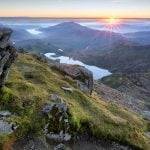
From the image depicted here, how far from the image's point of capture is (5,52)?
126ft

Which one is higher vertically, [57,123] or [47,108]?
[47,108]

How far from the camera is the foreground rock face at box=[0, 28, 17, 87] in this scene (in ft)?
122

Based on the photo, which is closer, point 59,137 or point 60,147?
point 60,147

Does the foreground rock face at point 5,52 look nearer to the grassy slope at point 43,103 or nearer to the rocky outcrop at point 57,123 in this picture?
the grassy slope at point 43,103

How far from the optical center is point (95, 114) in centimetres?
4703

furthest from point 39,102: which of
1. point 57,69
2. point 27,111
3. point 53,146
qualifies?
point 57,69

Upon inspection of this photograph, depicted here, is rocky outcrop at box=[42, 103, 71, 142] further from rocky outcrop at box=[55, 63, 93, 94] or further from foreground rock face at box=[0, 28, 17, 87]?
rocky outcrop at box=[55, 63, 93, 94]

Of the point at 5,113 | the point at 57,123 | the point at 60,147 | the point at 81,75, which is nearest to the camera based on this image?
the point at 5,113

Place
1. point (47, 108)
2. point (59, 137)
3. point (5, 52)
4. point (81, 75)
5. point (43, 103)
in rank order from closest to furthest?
point (59, 137), point (5, 52), point (47, 108), point (43, 103), point (81, 75)

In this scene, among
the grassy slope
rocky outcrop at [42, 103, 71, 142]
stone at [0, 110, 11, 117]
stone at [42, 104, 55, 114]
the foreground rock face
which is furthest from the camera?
stone at [42, 104, 55, 114]

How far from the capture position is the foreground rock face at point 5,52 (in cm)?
3731

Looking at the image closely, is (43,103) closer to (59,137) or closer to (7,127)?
(59,137)

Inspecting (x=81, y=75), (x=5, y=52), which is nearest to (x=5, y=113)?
(x=5, y=52)

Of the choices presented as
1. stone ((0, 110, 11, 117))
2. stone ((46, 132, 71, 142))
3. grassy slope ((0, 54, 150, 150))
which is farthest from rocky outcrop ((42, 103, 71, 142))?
stone ((0, 110, 11, 117))
